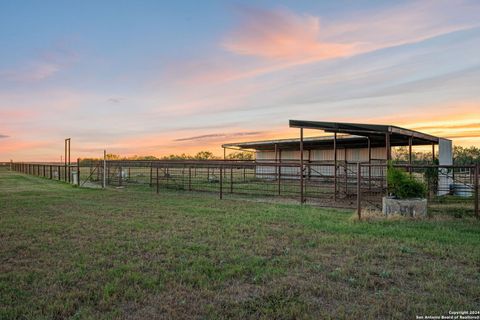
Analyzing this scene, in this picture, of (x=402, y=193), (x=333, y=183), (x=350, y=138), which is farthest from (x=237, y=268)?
(x=350, y=138)

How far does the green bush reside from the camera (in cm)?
955

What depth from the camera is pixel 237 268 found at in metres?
4.95

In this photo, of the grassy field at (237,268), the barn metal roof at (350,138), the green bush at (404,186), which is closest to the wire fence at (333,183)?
the green bush at (404,186)

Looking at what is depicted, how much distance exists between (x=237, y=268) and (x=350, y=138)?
1860 cm

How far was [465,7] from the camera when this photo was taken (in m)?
10.4

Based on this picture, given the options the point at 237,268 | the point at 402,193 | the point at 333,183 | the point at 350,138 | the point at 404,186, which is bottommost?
the point at 237,268

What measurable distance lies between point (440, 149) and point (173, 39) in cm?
1482

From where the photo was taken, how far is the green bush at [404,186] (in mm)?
9555

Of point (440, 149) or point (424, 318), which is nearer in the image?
point (424, 318)

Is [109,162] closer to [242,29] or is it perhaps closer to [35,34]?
[35,34]

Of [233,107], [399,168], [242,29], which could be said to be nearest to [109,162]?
[233,107]

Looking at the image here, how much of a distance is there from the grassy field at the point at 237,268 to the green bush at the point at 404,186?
1034 mm

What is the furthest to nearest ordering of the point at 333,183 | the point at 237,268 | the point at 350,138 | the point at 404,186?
the point at 350,138, the point at 333,183, the point at 404,186, the point at 237,268

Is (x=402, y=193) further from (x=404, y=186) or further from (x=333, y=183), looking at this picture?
(x=333, y=183)
